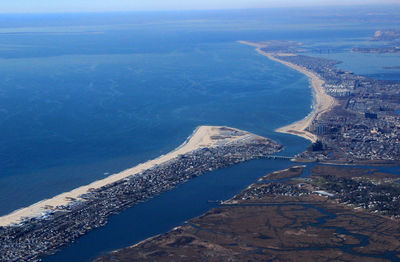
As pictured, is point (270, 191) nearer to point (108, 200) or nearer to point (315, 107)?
point (108, 200)

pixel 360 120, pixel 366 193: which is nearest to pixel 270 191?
pixel 366 193

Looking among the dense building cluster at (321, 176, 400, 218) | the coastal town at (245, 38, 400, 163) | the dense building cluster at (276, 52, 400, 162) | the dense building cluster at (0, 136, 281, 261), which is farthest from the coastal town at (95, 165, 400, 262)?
the dense building cluster at (276, 52, 400, 162)

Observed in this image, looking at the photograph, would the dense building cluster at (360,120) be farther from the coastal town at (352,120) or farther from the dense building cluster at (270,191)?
the dense building cluster at (270,191)

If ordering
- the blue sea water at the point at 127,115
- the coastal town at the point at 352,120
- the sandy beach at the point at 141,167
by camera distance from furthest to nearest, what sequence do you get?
the coastal town at the point at 352,120 < the blue sea water at the point at 127,115 < the sandy beach at the point at 141,167

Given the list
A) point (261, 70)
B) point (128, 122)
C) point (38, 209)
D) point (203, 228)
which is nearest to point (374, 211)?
point (203, 228)

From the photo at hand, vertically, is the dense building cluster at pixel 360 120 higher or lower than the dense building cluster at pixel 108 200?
higher

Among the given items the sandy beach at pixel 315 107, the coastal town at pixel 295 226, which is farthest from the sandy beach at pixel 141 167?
the coastal town at pixel 295 226

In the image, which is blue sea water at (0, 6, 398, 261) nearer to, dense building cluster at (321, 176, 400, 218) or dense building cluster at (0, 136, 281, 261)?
dense building cluster at (0, 136, 281, 261)

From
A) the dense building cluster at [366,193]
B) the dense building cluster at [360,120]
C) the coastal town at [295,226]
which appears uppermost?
the dense building cluster at [360,120]
